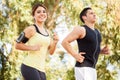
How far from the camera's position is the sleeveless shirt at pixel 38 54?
4.55 meters

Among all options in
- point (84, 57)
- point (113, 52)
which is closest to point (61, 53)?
point (113, 52)

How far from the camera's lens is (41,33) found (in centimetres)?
469

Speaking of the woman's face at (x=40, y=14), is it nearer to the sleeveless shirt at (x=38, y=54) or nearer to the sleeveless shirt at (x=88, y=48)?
the sleeveless shirt at (x=38, y=54)

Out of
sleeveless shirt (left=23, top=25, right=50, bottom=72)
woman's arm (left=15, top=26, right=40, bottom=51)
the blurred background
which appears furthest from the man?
the blurred background

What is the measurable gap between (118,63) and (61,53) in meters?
2.24

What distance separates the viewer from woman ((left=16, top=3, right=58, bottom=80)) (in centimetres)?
452

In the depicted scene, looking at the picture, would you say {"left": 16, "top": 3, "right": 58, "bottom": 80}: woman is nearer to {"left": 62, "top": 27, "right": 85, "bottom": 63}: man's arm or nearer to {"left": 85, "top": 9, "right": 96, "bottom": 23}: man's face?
{"left": 62, "top": 27, "right": 85, "bottom": 63}: man's arm

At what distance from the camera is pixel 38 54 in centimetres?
458

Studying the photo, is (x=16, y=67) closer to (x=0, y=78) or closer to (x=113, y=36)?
(x=0, y=78)

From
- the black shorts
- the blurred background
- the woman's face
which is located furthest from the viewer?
the blurred background

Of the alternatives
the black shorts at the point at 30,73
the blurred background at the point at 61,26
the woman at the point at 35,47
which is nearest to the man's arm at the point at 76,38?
the woman at the point at 35,47

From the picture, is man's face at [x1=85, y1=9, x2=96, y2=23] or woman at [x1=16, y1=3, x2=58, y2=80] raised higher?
man's face at [x1=85, y1=9, x2=96, y2=23]

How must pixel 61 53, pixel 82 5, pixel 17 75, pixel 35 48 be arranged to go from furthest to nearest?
pixel 61 53 < pixel 82 5 < pixel 17 75 < pixel 35 48

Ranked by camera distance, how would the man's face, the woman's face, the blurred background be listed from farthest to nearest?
1. the blurred background
2. the man's face
3. the woman's face
